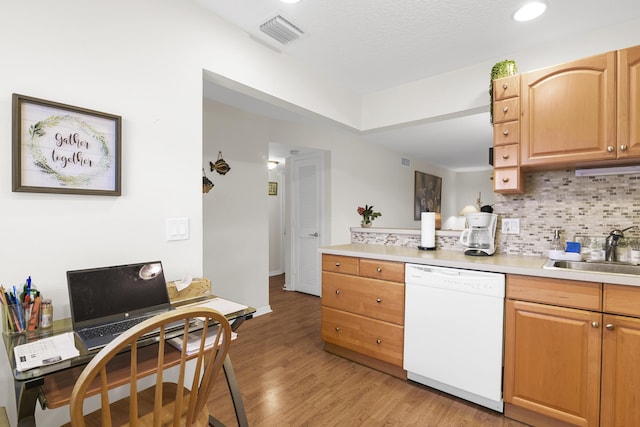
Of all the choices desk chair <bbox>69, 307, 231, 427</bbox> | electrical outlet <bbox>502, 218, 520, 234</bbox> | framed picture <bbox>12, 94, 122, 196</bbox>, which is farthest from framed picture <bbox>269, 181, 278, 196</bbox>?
desk chair <bbox>69, 307, 231, 427</bbox>

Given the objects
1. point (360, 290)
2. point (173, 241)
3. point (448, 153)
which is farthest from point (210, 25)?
point (448, 153)

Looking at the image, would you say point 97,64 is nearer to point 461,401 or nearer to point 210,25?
point 210,25

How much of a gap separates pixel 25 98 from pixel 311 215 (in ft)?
11.3

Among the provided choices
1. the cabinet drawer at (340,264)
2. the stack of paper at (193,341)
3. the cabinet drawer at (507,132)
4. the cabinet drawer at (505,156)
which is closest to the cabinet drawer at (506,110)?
the cabinet drawer at (507,132)

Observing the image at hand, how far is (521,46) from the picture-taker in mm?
2270

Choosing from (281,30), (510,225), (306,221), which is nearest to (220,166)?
(281,30)

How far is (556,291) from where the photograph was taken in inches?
65.9

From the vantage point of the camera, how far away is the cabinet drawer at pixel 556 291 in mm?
1580

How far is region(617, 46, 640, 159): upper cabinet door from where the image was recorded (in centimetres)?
167

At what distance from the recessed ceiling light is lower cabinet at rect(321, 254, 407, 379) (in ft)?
5.69

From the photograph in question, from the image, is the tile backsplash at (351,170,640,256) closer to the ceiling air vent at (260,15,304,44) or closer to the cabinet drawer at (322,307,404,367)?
the cabinet drawer at (322,307,404,367)

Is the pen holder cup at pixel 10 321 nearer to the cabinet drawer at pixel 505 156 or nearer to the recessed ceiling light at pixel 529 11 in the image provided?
the cabinet drawer at pixel 505 156

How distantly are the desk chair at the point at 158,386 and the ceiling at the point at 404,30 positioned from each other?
6.04 ft

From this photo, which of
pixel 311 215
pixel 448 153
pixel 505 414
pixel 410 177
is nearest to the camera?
pixel 505 414
